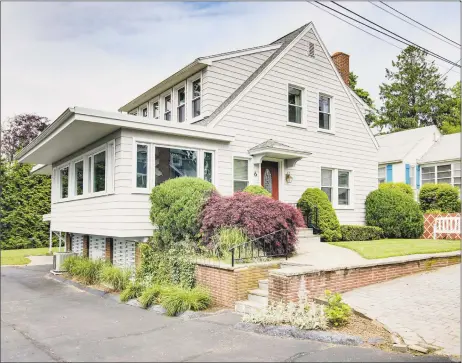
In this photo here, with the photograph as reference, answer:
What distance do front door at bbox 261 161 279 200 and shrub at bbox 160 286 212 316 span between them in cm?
620

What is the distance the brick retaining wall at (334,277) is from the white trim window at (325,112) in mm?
6687

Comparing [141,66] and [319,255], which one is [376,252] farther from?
[141,66]

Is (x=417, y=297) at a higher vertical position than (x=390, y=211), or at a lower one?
lower

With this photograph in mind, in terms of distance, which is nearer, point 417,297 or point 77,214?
point 417,297

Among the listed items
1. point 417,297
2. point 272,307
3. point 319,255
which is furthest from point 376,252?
point 272,307

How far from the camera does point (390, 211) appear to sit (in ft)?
52.1

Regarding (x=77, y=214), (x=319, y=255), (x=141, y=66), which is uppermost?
(x=141, y=66)

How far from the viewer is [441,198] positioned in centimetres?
Answer: 1989

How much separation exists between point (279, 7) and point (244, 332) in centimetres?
459

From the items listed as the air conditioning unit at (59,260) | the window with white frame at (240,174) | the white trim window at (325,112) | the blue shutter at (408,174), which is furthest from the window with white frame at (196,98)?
the blue shutter at (408,174)

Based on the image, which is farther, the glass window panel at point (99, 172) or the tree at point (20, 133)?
the glass window panel at point (99, 172)

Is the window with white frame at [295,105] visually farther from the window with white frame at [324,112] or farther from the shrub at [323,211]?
the shrub at [323,211]

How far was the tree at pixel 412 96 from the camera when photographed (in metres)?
34.6

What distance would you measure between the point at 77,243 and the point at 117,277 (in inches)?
255
